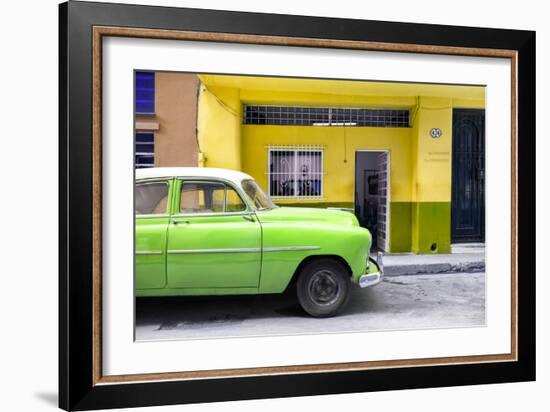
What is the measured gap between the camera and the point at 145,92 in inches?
136

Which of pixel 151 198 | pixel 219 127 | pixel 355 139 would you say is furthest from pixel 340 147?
pixel 151 198

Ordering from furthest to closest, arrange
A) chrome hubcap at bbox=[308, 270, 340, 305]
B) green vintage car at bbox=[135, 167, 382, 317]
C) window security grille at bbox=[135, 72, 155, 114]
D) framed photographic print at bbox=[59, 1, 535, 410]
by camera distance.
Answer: chrome hubcap at bbox=[308, 270, 340, 305] < green vintage car at bbox=[135, 167, 382, 317] < window security grille at bbox=[135, 72, 155, 114] < framed photographic print at bbox=[59, 1, 535, 410]

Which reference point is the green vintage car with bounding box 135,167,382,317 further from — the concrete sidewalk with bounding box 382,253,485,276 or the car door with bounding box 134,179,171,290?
the concrete sidewalk with bounding box 382,253,485,276

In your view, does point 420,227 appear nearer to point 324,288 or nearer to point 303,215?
point 324,288

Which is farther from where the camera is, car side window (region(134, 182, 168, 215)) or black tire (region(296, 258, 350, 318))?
black tire (region(296, 258, 350, 318))

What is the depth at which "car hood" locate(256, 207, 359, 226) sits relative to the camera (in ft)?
12.8

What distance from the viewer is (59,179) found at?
3283 mm

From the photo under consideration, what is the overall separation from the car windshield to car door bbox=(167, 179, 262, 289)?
0.24 feet

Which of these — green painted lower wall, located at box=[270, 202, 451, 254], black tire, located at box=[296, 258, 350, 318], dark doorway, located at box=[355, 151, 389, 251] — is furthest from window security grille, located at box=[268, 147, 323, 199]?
green painted lower wall, located at box=[270, 202, 451, 254]

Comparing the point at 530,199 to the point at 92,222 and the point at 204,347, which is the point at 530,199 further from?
the point at 92,222

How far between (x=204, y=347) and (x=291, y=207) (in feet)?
4.14

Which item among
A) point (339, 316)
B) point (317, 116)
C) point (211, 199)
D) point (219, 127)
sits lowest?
point (339, 316)

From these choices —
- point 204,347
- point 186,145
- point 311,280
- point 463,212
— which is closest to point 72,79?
point 186,145

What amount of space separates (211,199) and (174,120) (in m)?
0.68
